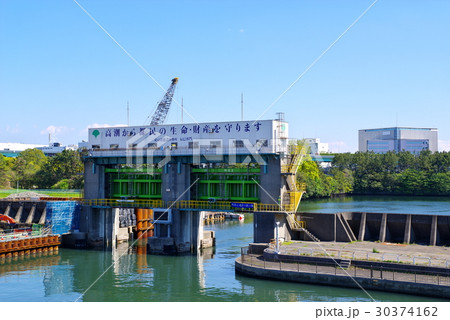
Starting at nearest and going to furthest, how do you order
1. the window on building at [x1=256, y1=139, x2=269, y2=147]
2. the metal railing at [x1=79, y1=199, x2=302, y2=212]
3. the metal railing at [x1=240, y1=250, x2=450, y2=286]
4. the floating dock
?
the metal railing at [x1=240, y1=250, x2=450, y2=286] < the metal railing at [x1=79, y1=199, x2=302, y2=212] < the window on building at [x1=256, y1=139, x2=269, y2=147] < the floating dock

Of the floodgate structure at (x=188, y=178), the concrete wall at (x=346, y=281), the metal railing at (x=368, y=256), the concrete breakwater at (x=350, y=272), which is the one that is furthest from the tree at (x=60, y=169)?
the concrete wall at (x=346, y=281)

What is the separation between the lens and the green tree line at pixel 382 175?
154m

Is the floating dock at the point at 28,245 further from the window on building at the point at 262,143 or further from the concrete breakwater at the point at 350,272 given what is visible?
the window on building at the point at 262,143

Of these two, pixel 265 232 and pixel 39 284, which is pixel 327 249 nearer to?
pixel 265 232

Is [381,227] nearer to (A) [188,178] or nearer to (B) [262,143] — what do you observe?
(B) [262,143]

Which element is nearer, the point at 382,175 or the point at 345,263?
the point at 345,263

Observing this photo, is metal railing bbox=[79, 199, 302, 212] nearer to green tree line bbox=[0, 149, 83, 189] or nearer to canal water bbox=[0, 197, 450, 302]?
canal water bbox=[0, 197, 450, 302]

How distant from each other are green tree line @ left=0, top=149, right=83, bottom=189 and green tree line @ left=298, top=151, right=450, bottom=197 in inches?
2337

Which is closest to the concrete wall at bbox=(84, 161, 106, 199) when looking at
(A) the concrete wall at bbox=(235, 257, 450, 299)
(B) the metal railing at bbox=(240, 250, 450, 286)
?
(B) the metal railing at bbox=(240, 250, 450, 286)

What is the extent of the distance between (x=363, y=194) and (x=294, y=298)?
136621mm

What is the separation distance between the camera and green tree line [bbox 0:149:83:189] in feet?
439

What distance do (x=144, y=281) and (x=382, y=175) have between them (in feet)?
439

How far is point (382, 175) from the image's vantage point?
165375mm

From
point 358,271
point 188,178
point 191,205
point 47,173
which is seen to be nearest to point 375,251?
point 358,271
